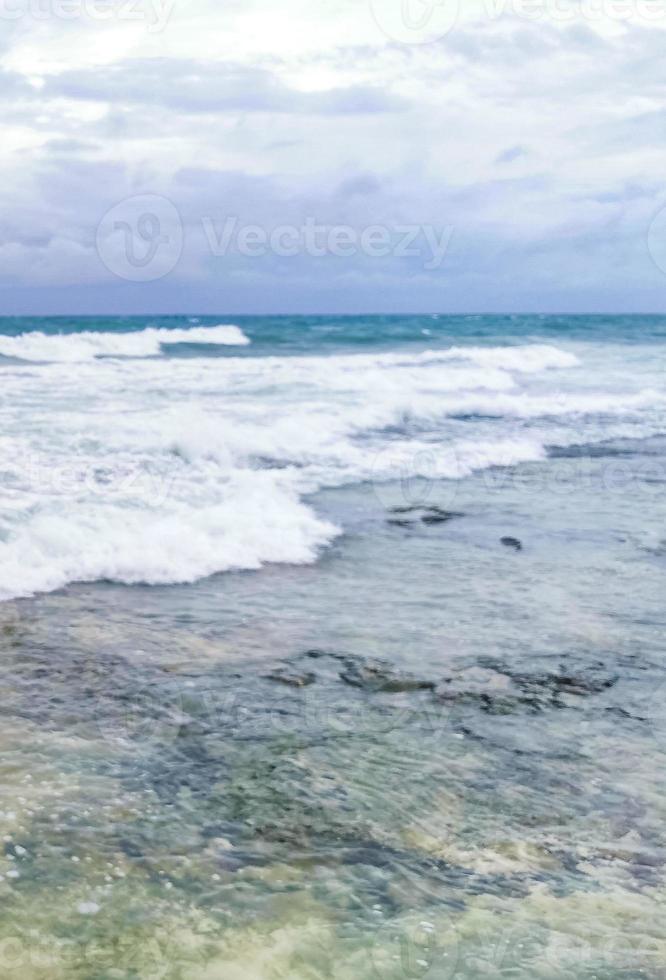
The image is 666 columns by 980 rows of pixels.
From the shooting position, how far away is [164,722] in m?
5.71

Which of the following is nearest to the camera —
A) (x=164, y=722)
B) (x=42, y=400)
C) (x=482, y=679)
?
(x=164, y=722)

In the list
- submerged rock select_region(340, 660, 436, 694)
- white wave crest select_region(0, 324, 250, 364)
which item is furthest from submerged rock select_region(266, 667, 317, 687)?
white wave crest select_region(0, 324, 250, 364)

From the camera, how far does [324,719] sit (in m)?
5.82

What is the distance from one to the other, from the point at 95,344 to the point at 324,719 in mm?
42449

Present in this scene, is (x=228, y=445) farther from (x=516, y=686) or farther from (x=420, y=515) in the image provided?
(x=516, y=686)

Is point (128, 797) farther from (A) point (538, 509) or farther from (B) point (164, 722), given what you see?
(A) point (538, 509)

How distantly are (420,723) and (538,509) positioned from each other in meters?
6.61

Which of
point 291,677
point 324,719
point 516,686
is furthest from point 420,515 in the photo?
point 324,719

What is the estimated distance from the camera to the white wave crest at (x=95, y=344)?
4040 cm

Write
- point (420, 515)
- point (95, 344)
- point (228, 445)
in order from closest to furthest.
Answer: point (420, 515) < point (228, 445) < point (95, 344)

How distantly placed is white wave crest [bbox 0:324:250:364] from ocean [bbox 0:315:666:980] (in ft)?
90.7

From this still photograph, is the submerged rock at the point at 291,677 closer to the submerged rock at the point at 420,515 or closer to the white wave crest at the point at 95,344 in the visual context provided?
the submerged rock at the point at 420,515

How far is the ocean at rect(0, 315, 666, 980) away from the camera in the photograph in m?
3.88

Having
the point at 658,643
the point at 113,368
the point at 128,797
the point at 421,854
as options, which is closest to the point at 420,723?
the point at 421,854
